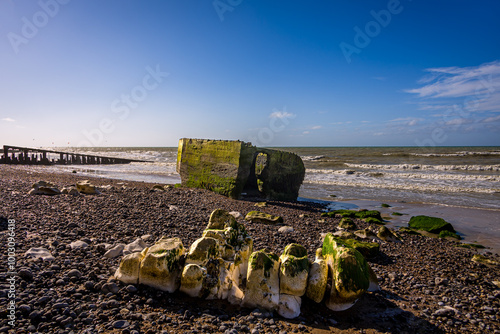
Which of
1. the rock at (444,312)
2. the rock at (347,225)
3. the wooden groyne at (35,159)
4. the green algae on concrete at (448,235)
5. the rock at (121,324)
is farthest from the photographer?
the wooden groyne at (35,159)

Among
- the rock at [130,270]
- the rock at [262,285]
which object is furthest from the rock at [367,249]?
the rock at [130,270]

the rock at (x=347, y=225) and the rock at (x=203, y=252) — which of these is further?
the rock at (x=347, y=225)

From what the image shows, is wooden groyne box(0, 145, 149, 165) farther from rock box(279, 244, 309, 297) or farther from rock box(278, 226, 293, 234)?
rock box(279, 244, 309, 297)

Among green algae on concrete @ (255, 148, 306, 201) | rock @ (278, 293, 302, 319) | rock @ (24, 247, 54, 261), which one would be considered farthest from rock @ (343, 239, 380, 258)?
green algae on concrete @ (255, 148, 306, 201)

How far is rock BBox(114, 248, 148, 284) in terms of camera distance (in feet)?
10.7

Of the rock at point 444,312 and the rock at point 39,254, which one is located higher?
the rock at point 39,254

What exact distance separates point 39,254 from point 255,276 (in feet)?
9.60

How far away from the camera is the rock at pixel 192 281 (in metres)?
3.16

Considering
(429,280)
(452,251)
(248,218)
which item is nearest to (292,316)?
(429,280)

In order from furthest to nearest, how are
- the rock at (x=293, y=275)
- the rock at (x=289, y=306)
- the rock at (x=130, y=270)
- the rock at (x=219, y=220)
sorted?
the rock at (x=219, y=220)
the rock at (x=130, y=270)
the rock at (x=293, y=275)
the rock at (x=289, y=306)

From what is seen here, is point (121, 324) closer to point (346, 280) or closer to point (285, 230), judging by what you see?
point (346, 280)

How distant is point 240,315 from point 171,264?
0.96 meters

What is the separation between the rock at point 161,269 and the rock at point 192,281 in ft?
0.43

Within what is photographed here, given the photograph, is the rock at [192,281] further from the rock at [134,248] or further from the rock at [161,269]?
the rock at [134,248]
